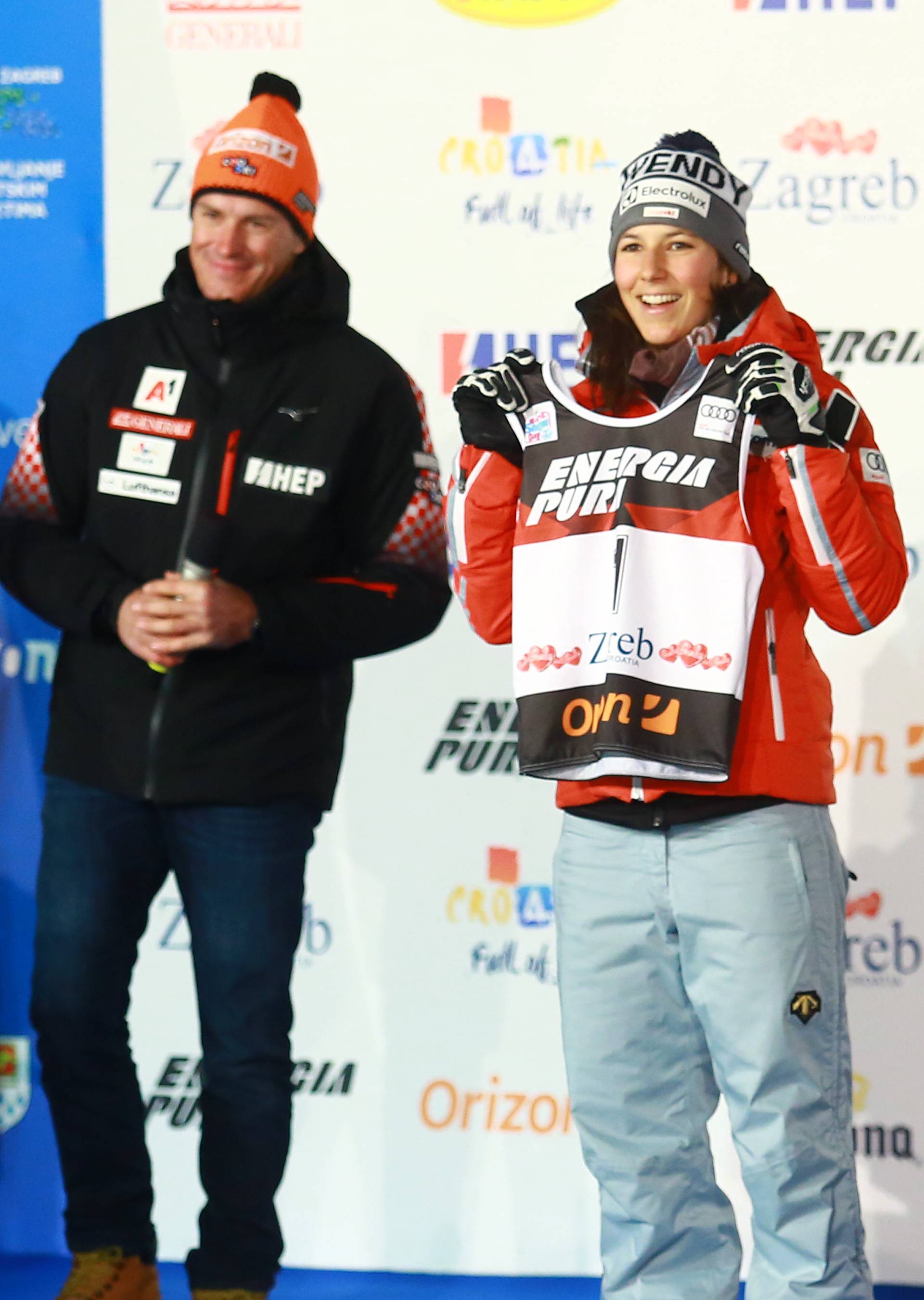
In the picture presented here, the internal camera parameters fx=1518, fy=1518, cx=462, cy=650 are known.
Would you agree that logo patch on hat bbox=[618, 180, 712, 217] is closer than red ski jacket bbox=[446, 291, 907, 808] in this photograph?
No

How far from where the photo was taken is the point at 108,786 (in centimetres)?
208

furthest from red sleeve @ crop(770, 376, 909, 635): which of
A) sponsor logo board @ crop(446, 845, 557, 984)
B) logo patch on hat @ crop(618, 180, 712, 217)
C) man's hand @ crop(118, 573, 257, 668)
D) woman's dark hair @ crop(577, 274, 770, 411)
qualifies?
sponsor logo board @ crop(446, 845, 557, 984)

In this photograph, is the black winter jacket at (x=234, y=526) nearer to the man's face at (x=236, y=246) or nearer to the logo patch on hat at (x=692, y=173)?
the man's face at (x=236, y=246)

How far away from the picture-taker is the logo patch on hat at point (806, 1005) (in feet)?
5.71

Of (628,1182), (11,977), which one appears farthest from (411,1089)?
(628,1182)

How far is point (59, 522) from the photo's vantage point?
88.4 inches

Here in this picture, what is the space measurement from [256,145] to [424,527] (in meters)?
0.60

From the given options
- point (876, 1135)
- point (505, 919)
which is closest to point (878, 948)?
point (876, 1135)

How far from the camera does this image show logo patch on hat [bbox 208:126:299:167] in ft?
7.21

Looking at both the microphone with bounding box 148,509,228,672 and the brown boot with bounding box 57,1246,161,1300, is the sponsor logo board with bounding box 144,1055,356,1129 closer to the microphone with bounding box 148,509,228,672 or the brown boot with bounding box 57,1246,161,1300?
the brown boot with bounding box 57,1246,161,1300

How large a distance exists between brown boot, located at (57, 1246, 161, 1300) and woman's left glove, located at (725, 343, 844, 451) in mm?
1449

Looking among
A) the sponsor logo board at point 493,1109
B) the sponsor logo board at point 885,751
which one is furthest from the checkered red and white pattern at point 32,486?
the sponsor logo board at point 885,751

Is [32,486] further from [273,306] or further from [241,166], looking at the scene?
[241,166]

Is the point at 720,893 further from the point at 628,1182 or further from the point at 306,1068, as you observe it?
the point at 306,1068
